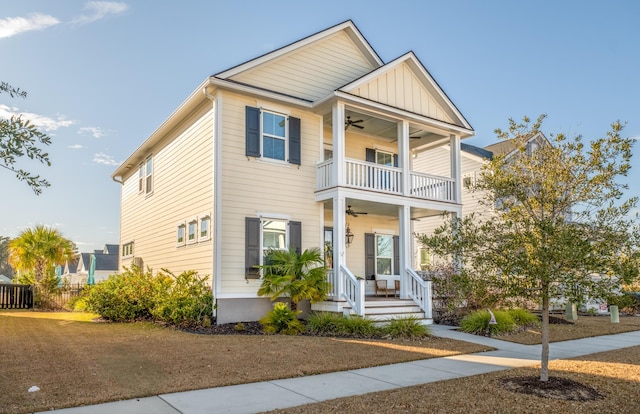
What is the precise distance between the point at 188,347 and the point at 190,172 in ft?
23.1

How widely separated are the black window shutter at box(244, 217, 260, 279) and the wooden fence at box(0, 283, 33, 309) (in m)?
12.5

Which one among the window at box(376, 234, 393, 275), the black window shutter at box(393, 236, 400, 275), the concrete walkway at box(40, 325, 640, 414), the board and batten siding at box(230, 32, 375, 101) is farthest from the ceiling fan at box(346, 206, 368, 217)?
the concrete walkway at box(40, 325, 640, 414)

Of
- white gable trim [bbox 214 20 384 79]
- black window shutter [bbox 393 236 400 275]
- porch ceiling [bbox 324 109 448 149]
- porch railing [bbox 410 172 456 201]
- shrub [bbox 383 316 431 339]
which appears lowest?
shrub [bbox 383 316 431 339]

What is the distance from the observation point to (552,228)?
6.55m

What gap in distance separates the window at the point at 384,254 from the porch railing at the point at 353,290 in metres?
4.41

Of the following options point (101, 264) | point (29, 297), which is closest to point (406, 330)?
point (29, 297)

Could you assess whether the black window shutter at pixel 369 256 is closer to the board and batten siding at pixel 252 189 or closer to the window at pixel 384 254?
the window at pixel 384 254

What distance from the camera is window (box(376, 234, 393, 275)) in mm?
17641

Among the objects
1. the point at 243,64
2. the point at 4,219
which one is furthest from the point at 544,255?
the point at 243,64

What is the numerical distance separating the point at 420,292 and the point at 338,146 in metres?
4.83

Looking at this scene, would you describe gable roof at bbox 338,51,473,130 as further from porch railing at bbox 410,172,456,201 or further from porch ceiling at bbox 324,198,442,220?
porch ceiling at bbox 324,198,442,220

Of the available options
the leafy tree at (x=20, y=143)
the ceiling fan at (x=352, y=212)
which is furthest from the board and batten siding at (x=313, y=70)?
the leafy tree at (x=20, y=143)

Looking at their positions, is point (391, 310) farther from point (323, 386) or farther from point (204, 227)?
point (323, 386)

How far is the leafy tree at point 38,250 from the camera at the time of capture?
21.8 meters
